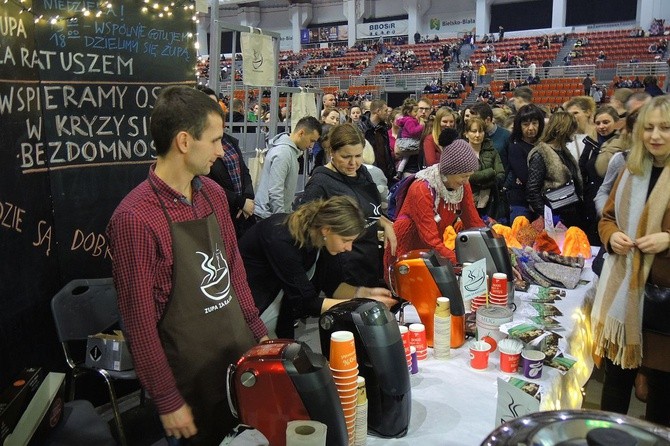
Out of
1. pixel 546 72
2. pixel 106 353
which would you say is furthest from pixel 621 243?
pixel 546 72

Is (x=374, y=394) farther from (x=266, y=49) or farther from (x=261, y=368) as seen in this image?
(x=266, y=49)

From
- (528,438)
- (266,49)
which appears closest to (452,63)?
(266,49)

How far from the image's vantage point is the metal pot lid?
74cm

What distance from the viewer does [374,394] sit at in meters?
1.37

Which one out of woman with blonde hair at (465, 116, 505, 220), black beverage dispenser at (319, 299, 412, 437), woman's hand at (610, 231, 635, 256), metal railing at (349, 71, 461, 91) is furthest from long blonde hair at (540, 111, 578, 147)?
metal railing at (349, 71, 461, 91)

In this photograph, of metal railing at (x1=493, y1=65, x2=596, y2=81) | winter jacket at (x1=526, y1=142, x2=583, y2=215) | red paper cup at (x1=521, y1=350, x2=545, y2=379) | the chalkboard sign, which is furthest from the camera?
metal railing at (x1=493, y1=65, x2=596, y2=81)

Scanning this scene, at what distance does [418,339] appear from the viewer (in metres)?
1.75

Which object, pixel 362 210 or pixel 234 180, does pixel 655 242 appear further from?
pixel 234 180

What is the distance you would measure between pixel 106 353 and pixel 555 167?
2598 mm

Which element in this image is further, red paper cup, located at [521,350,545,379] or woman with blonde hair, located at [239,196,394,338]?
woman with blonde hair, located at [239,196,394,338]

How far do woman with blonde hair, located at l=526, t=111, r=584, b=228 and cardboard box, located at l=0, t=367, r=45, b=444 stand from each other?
2763 mm

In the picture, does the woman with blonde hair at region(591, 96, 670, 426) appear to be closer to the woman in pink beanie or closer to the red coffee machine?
the woman in pink beanie

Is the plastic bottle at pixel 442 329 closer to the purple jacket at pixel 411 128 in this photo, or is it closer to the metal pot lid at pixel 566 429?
the metal pot lid at pixel 566 429

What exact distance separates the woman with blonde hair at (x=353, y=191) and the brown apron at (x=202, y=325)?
3.03ft
